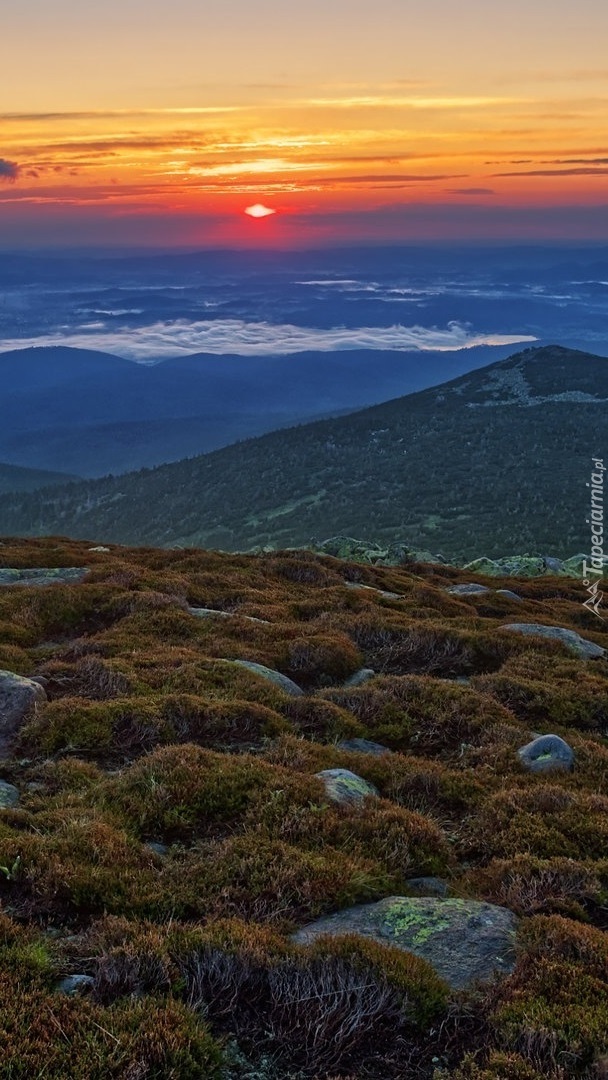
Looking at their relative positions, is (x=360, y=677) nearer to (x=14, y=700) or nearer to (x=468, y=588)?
(x=14, y=700)

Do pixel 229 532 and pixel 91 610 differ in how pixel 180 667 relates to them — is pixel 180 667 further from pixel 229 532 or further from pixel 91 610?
pixel 229 532

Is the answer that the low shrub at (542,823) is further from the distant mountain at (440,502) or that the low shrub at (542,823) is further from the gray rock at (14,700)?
the distant mountain at (440,502)

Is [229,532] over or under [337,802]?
under

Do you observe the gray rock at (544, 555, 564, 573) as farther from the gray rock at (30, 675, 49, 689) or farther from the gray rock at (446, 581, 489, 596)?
the gray rock at (30, 675, 49, 689)

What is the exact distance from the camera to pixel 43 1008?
16.8 ft

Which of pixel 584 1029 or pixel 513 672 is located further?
pixel 513 672

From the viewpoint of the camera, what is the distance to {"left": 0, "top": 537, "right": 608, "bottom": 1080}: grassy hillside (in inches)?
205

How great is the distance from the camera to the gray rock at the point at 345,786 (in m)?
9.14

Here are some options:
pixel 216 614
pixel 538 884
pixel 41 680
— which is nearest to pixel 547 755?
pixel 538 884

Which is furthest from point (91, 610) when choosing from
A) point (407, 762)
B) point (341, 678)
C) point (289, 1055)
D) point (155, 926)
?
point (289, 1055)

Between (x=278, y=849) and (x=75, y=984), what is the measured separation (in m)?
2.62

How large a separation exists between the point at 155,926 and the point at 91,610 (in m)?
12.0

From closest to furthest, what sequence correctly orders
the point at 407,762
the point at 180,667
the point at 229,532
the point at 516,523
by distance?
the point at 407,762 → the point at 180,667 → the point at 516,523 → the point at 229,532

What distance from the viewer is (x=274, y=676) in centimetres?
1392
